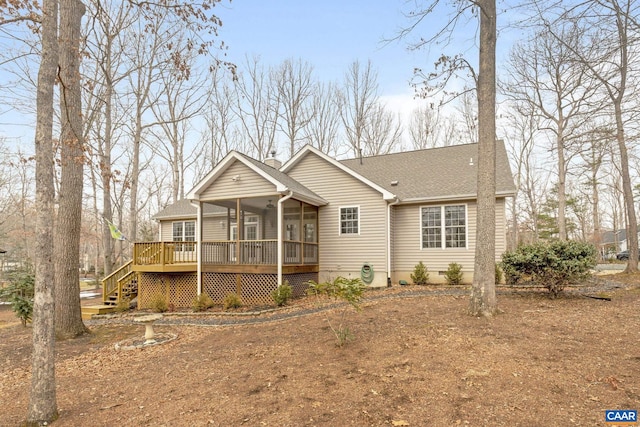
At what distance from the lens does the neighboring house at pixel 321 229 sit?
11812mm

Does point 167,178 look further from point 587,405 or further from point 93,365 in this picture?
point 587,405

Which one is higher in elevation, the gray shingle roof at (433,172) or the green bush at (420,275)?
the gray shingle roof at (433,172)

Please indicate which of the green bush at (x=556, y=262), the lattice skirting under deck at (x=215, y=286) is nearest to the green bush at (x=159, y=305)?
the lattice skirting under deck at (x=215, y=286)

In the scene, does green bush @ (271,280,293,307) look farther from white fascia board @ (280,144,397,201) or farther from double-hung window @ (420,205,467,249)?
double-hung window @ (420,205,467,249)

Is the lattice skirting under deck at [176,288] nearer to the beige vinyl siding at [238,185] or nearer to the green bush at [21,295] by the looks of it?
the beige vinyl siding at [238,185]

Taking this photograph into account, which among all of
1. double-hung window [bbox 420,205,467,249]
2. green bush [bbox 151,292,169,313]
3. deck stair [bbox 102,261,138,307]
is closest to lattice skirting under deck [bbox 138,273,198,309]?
green bush [bbox 151,292,169,313]

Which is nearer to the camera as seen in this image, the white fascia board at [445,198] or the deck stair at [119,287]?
the white fascia board at [445,198]

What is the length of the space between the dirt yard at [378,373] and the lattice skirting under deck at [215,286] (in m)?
3.78

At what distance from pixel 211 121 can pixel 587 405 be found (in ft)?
94.2

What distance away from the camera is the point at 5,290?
9.97m

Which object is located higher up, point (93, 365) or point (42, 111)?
point (42, 111)

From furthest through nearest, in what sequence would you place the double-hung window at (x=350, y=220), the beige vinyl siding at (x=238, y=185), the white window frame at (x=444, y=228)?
the double-hung window at (x=350, y=220) → the white window frame at (x=444, y=228) → the beige vinyl siding at (x=238, y=185)

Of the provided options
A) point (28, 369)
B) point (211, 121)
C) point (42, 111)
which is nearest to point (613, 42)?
point (42, 111)

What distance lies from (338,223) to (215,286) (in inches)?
203
